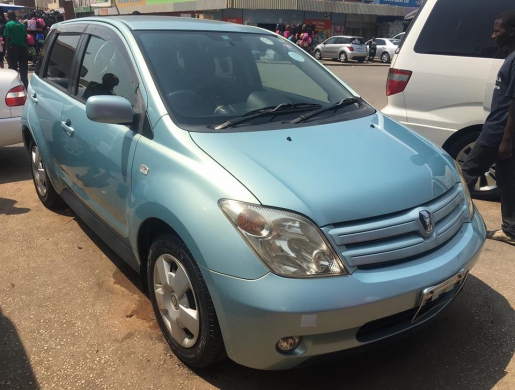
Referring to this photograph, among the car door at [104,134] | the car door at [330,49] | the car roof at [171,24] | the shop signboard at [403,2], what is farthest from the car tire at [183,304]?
the shop signboard at [403,2]

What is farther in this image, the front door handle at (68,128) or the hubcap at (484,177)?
the hubcap at (484,177)

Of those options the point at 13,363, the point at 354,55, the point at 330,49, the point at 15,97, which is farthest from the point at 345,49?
the point at 13,363

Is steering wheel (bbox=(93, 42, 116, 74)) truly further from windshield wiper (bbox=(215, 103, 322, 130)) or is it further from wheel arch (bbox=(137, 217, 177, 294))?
wheel arch (bbox=(137, 217, 177, 294))

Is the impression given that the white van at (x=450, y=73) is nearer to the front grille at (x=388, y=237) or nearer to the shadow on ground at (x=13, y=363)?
the front grille at (x=388, y=237)

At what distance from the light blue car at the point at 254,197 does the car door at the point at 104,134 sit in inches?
0.6

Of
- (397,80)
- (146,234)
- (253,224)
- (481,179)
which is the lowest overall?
(481,179)

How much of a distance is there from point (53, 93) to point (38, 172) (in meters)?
1.04

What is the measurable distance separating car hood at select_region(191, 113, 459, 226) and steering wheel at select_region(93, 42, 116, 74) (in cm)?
112

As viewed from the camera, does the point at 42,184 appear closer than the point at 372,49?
Yes

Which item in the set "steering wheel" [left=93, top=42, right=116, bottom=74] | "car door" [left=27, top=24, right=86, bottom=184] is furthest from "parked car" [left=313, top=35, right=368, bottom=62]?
"steering wheel" [left=93, top=42, right=116, bottom=74]

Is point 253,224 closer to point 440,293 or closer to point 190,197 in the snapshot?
point 190,197

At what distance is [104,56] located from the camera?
327 centimetres

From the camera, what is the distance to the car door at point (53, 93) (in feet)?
12.4

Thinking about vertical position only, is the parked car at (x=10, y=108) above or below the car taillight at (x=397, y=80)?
below
